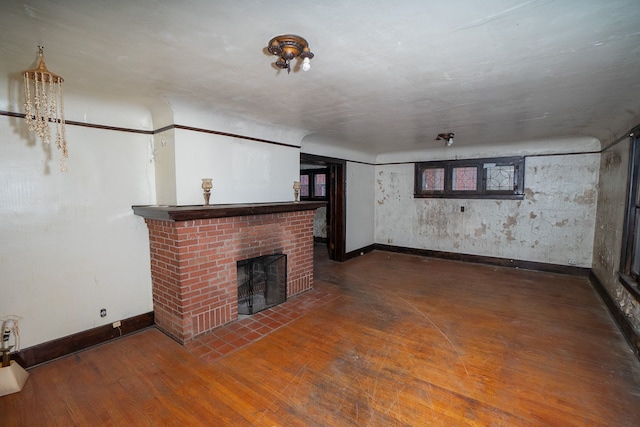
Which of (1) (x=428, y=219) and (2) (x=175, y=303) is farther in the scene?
(1) (x=428, y=219)

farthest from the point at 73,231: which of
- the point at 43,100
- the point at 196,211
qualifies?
the point at 43,100

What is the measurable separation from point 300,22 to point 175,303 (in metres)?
2.69

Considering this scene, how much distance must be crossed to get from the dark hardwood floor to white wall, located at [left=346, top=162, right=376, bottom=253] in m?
2.68

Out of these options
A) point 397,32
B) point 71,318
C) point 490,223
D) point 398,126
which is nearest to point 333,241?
point 398,126

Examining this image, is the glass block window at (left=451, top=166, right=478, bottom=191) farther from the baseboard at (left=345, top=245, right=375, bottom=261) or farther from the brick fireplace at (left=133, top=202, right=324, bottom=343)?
the brick fireplace at (left=133, top=202, right=324, bottom=343)

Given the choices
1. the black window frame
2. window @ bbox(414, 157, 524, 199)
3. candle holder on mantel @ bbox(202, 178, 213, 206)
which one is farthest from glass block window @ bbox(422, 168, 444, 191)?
candle holder on mantel @ bbox(202, 178, 213, 206)

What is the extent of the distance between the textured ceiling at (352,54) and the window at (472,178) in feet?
7.14

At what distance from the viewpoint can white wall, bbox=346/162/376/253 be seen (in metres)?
5.91

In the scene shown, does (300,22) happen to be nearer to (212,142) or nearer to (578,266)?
(212,142)

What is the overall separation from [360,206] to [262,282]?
3222 mm

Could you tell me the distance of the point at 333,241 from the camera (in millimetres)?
5789

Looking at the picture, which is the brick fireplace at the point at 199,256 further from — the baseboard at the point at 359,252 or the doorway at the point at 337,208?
the baseboard at the point at 359,252

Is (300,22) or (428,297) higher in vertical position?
(300,22)

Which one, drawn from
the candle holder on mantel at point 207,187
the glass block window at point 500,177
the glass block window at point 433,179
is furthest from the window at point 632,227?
the candle holder on mantel at point 207,187
